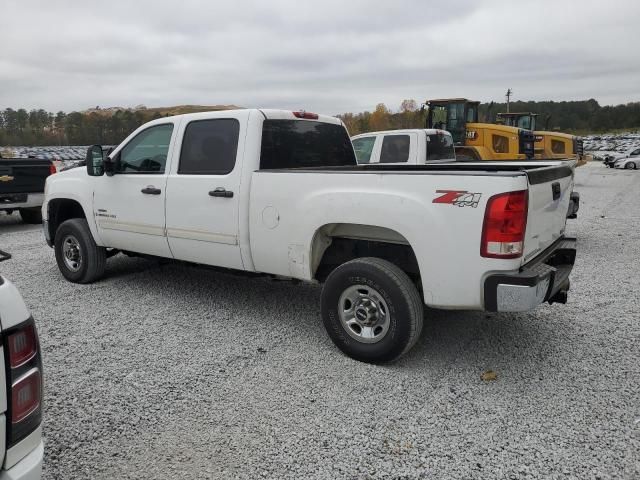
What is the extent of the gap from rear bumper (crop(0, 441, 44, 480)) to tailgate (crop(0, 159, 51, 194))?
9.72 metres

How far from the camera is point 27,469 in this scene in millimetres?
1734

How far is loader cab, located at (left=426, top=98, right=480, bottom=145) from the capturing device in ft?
57.3

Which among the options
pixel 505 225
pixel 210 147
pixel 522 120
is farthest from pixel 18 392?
pixel 522 120

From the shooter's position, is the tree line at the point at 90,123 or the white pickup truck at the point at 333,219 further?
the tree line at the point at 90,123

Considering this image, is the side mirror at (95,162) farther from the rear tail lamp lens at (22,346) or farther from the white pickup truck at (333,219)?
the rear tail lamp lens at (22,346)

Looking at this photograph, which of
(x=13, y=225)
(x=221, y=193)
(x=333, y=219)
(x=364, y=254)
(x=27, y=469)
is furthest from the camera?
(x=13, y=225)

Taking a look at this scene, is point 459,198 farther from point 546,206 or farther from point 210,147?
point 210,147

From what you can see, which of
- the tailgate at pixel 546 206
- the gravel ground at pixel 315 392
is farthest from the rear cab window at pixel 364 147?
the tailgate at pixel 546 206

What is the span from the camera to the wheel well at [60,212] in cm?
620

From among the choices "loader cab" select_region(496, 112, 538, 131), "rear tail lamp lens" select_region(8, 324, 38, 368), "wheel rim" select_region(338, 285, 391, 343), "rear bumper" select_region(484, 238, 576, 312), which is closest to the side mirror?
"wheel rim" select_region(338, 285, 391, 343)

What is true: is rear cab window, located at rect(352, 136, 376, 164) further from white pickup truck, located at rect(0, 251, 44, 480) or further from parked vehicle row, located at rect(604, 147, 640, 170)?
parked vehicle row, located at rect(604, 147, 640, 170)

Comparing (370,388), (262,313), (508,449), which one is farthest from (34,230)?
(508,449)

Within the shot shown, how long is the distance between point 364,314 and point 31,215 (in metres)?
10.2

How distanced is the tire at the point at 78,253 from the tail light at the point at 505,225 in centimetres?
461
